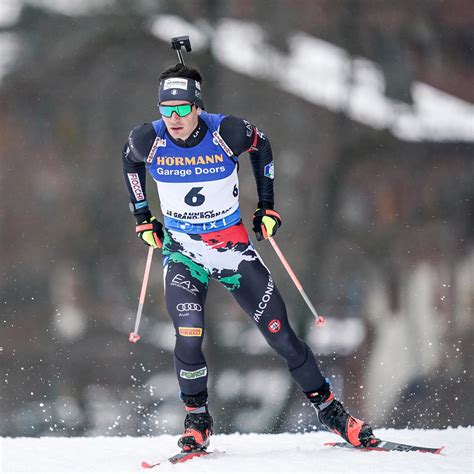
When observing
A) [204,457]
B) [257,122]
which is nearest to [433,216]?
[257,122]

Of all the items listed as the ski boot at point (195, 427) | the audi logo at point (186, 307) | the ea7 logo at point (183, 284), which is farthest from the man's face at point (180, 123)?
the ski boot at point (195, 427)

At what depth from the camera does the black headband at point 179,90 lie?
389 centimetres

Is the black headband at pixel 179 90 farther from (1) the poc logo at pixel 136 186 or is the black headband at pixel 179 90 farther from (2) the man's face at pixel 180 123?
(1) the poc logo at pixel 136 186

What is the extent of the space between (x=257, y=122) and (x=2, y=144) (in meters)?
1.73

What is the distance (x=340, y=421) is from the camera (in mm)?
4043

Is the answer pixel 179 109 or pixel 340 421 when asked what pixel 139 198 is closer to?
pixel 179 109

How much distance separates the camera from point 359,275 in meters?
5.39

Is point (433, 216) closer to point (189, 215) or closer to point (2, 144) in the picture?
point (189, 215)

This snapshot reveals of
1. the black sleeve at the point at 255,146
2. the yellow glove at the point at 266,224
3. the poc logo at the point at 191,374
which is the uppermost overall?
the black sleeve at the point at 255,146

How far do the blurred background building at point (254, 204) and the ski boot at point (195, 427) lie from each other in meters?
1.42

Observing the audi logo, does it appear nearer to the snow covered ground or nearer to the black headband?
the snow covered ground

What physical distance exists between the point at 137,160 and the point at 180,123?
0.40 m

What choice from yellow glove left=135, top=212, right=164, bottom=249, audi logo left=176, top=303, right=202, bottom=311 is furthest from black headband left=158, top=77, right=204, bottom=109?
audi logo left=176, top=303, right=202, bottom=311

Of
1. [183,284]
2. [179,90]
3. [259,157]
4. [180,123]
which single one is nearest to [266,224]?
[259,157]
